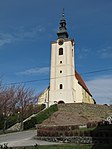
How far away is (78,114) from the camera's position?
38.8m

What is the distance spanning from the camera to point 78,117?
3647cm

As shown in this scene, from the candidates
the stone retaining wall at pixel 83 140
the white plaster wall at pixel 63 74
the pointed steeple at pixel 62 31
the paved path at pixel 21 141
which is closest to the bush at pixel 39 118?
the white plaster wall at pixel 63 74

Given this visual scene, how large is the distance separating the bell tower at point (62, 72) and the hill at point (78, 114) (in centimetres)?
688

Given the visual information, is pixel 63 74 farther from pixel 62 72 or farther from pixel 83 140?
pixel 83 140

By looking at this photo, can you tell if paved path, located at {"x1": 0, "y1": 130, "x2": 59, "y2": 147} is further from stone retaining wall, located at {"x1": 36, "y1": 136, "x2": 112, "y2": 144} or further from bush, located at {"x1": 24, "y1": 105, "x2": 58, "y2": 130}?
bush, located at {"x1": 24, "y1": 105, "x2": 58, "y2": 130}

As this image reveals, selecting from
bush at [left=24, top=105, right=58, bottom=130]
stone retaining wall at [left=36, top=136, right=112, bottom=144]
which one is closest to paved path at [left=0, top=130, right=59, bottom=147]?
stone retaining wall at [left=36, top=136, right=112, bottom=144]

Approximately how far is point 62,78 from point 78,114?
12956mm

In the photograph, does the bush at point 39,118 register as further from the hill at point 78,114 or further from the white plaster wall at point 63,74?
the white plaster wall at point 63,74

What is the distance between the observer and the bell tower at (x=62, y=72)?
49031 millimetres

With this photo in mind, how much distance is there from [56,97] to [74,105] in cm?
828

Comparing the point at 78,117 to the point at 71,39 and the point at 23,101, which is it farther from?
the point at 71,39

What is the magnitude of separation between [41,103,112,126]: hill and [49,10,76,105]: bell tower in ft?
22.6

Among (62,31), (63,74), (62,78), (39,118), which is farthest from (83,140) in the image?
(62,31)

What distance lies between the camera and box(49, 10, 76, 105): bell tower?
1930 inches
